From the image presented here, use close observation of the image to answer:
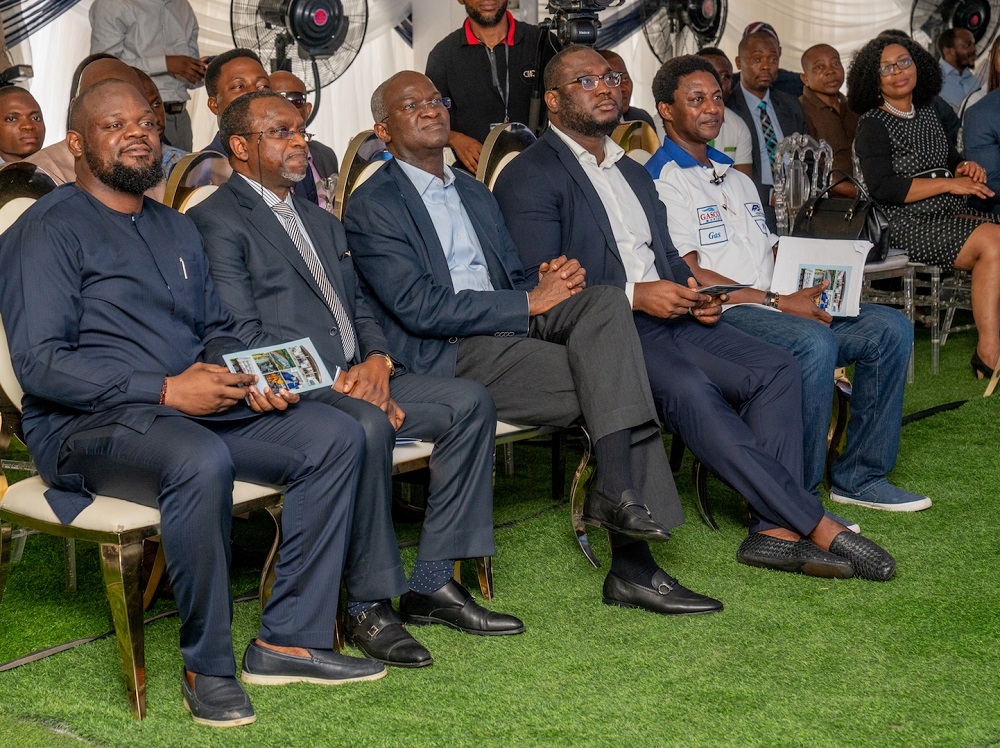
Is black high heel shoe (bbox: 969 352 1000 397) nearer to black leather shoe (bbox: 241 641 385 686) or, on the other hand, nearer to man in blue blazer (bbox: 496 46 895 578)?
man in blue blazer (bbox: 496 46 895 578)

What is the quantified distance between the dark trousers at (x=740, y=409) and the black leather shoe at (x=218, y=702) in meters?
1.53

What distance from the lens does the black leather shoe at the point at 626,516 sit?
3146 mm

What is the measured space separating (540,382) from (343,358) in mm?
560

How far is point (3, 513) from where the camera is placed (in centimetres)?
282

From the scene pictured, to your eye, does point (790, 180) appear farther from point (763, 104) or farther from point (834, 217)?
point (763, 104)

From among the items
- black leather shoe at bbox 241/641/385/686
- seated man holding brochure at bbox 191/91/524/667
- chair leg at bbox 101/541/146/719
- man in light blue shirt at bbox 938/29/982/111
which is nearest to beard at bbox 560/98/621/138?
seated man holding brochure at bbox 191/91/524/667

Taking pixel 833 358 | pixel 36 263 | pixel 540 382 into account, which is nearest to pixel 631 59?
pixel 833 358

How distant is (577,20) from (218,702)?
365cm

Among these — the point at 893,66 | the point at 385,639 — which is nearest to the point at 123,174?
the point at 385,639

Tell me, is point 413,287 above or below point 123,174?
below

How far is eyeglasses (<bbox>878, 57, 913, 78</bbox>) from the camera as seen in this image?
5680mm

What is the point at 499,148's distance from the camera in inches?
169

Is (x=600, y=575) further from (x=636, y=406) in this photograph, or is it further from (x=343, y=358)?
(x=343, y=358)

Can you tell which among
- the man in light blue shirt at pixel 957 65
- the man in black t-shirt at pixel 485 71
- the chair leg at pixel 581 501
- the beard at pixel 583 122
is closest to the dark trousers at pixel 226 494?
the chair leg at pixel 581 501
